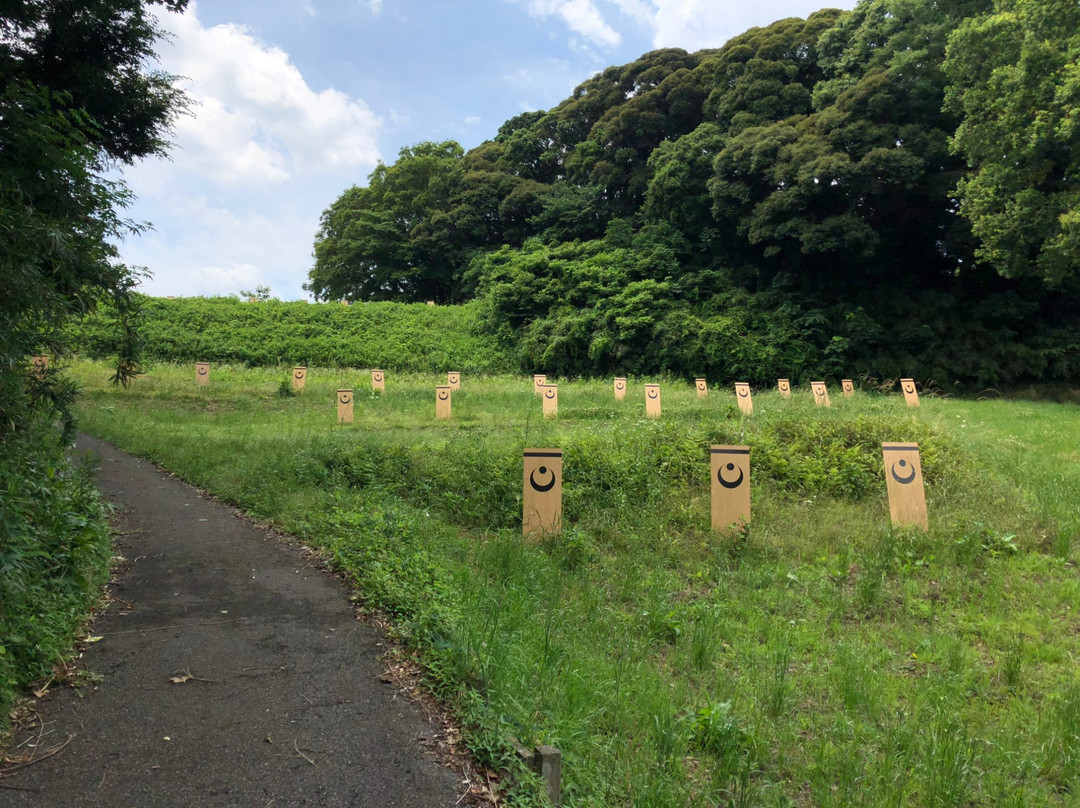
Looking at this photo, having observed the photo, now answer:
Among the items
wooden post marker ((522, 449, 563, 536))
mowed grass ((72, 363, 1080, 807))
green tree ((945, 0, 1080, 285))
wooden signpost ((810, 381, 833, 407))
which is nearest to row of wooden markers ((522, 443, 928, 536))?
wooden post marker ((522, 449, 563, 536))

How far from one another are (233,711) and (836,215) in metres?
24.9

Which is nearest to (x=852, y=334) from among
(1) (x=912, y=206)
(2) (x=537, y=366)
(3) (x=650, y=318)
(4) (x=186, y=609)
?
(1) (x=912, y=206)

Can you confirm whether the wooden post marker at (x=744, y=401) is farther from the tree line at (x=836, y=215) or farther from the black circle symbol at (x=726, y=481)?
the tree line at (x=836, y=215)

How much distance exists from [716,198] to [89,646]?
25481 millimetres

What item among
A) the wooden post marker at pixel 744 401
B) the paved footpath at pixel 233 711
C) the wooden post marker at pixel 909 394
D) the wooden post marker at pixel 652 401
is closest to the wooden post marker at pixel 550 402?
the wooden post marker at pixel 652 401

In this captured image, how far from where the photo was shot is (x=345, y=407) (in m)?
14.5

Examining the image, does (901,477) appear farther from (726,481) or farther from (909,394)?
(909,394)

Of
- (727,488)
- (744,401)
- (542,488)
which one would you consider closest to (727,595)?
(727,488)

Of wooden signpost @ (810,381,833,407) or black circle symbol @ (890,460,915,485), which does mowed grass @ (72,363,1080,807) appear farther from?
wooden signpost @ (810,381,833,407)

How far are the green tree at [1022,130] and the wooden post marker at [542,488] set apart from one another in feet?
53.6

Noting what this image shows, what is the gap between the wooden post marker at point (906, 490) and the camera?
7.73 m

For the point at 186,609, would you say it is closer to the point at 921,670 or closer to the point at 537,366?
the point at 921,670

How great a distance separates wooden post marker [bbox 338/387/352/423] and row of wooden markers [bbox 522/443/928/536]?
25.4 feet

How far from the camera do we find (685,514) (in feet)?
26.3
